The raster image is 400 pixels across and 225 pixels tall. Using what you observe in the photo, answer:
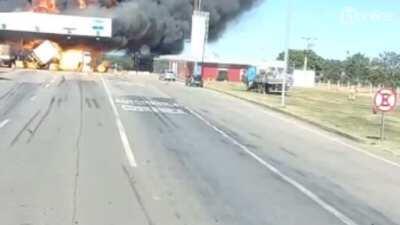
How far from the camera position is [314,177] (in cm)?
1309

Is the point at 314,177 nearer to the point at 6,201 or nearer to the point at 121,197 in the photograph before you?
the point at 121,197

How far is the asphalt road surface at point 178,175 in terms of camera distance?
880 centimetres

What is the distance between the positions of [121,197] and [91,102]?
20.5 meters

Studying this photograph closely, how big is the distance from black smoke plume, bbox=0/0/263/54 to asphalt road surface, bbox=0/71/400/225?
3585 inches

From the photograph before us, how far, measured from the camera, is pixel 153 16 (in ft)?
382

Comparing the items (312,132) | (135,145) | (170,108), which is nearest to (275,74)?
(170,108)

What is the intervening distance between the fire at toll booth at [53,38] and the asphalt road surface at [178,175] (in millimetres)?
72636

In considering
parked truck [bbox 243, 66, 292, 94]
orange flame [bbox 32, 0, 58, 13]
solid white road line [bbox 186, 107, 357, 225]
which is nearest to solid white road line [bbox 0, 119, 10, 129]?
solid white road line [bbox 186, 107, 357, 225]

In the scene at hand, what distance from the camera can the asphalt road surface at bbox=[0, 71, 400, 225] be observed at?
8.80 meters

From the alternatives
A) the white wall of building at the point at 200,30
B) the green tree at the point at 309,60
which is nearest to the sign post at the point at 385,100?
the white wall of building at the point at 200,30

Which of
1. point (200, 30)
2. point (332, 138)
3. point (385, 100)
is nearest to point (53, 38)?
point (200, 30)

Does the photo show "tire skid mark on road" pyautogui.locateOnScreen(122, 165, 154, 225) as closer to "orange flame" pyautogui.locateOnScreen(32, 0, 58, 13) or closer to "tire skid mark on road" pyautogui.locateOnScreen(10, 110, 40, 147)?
"tire skid mark on road" pyautogui.locateOnScreen(10, 110, 40, 147)

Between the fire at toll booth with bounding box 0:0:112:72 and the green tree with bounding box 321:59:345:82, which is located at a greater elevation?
the fire at toll booth with bounding box 0:0:112:72

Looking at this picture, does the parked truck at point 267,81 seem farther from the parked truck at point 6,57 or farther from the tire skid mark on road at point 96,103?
the parked truck at point 6,57
